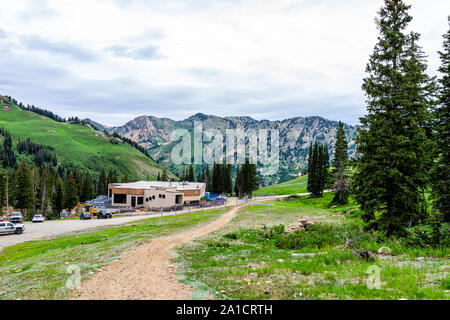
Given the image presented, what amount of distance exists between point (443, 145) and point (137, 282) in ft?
81.0

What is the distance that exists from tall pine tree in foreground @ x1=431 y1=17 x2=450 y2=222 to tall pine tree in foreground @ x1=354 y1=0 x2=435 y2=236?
1.08m

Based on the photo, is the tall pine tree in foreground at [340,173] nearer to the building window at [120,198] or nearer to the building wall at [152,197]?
the building wall at [152,197]

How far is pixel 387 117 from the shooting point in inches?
824

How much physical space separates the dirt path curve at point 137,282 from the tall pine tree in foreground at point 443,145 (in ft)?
68.4

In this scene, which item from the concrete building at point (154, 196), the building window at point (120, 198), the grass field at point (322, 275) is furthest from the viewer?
the building window at point (120, 198)

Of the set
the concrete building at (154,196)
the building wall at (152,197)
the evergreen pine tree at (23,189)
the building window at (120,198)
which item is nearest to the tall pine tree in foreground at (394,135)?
the concrete building at (154,196)

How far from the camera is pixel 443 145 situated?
2138 cm

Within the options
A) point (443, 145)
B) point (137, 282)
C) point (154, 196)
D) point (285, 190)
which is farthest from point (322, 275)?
point (285, 190)

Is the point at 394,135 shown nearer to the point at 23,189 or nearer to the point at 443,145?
the point at 443,145

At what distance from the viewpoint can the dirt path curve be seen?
8984 millimetres

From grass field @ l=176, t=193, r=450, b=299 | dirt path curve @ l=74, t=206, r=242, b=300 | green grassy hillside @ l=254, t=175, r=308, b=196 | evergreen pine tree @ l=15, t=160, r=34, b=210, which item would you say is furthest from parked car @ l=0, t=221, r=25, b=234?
green grassy hillside @ l=254, t=175, r=308, b=196

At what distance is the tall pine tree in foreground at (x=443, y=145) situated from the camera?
2035 cm
